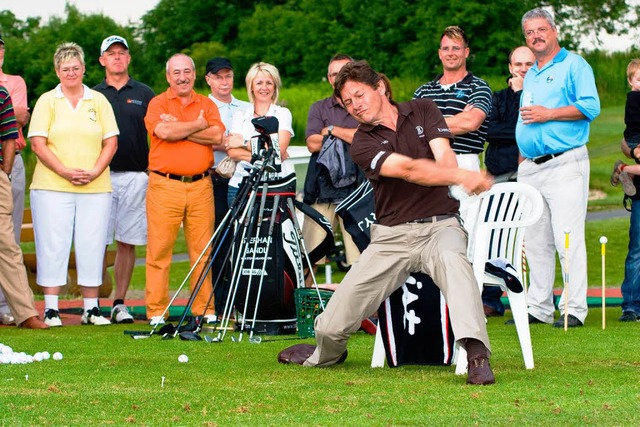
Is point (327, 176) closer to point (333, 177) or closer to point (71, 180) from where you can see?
point (333, 177)

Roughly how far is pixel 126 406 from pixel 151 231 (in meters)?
4.76

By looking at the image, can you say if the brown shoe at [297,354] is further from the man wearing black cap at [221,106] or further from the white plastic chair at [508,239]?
the man wearing black cap at [221,106]

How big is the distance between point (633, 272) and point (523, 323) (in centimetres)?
340

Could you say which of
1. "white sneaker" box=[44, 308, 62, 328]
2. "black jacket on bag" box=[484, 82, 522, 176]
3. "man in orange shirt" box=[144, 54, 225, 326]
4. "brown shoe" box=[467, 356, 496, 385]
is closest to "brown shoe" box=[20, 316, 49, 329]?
"white sneaker" box=[44, 308, 62, 328]

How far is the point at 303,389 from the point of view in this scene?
21.5 feet

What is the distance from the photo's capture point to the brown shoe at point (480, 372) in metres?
6.57

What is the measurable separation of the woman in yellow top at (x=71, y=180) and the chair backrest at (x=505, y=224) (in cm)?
368

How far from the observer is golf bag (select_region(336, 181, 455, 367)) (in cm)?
732

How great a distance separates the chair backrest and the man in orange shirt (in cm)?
292

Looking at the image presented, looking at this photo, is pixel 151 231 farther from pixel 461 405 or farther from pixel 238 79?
pixel 238 79

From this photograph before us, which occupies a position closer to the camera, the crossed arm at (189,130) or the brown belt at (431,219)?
the brown belt at (431,219)

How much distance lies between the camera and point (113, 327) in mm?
10414

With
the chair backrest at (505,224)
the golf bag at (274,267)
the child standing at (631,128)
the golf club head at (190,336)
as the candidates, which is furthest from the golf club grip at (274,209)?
the child standing at (631,128)

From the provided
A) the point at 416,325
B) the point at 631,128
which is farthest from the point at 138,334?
the point at 631,128
